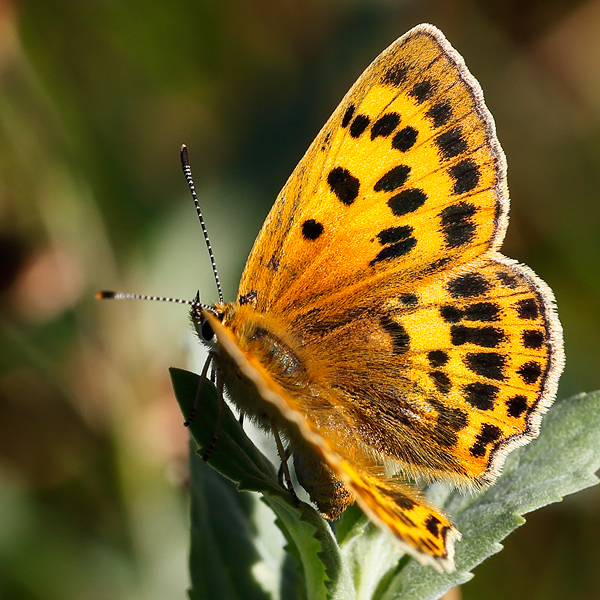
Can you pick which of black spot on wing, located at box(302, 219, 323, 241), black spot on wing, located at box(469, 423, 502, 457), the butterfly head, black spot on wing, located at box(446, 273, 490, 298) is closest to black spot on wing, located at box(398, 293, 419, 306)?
black spot on wing, located at box(446, 273, 490, 298)

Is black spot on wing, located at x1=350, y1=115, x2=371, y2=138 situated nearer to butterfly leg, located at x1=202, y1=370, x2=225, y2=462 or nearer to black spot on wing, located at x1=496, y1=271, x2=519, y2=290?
black spot on wing, located at x1=496, y1=271, x2=519, y2=290

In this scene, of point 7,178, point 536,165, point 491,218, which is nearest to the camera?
point 491,218

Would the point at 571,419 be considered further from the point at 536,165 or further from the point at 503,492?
the point at 536,165

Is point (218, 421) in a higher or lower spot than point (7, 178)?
lower

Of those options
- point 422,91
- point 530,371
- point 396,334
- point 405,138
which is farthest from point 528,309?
point 422,91

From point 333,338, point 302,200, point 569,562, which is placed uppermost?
point 302,200

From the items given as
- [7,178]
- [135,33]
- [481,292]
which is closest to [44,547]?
[7,178]
